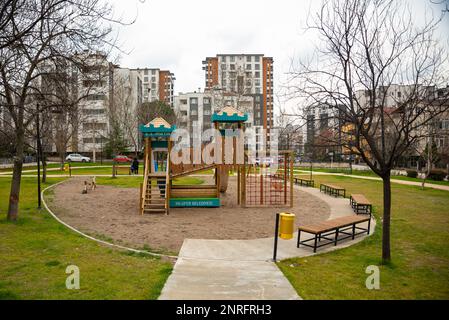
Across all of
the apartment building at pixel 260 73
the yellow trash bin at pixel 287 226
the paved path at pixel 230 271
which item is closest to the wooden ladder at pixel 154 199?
the paved path at pixel 230 271

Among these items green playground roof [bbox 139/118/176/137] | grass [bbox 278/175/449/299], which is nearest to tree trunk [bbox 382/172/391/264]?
grass [bbox 278/175/449/299]

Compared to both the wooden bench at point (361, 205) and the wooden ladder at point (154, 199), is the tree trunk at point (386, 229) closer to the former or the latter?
the wooden bench at point (361, 205)

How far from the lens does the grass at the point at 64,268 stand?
5156 mm

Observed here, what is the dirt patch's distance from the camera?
9422 millimetres

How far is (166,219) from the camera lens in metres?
12.1

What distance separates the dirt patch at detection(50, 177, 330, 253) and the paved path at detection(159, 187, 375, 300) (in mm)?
787

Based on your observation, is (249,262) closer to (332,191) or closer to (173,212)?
(173,212)

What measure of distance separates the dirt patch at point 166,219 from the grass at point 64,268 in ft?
3.58

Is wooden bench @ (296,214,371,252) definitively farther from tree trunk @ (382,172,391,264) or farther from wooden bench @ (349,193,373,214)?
wooden bench @ (349,193,373,214)

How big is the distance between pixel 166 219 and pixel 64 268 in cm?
593

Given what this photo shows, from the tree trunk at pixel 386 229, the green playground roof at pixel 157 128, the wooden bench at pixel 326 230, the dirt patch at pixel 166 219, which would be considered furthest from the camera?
the green playground roof at pixel 157 128

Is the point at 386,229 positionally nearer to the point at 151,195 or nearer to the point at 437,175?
the point at 151,195
